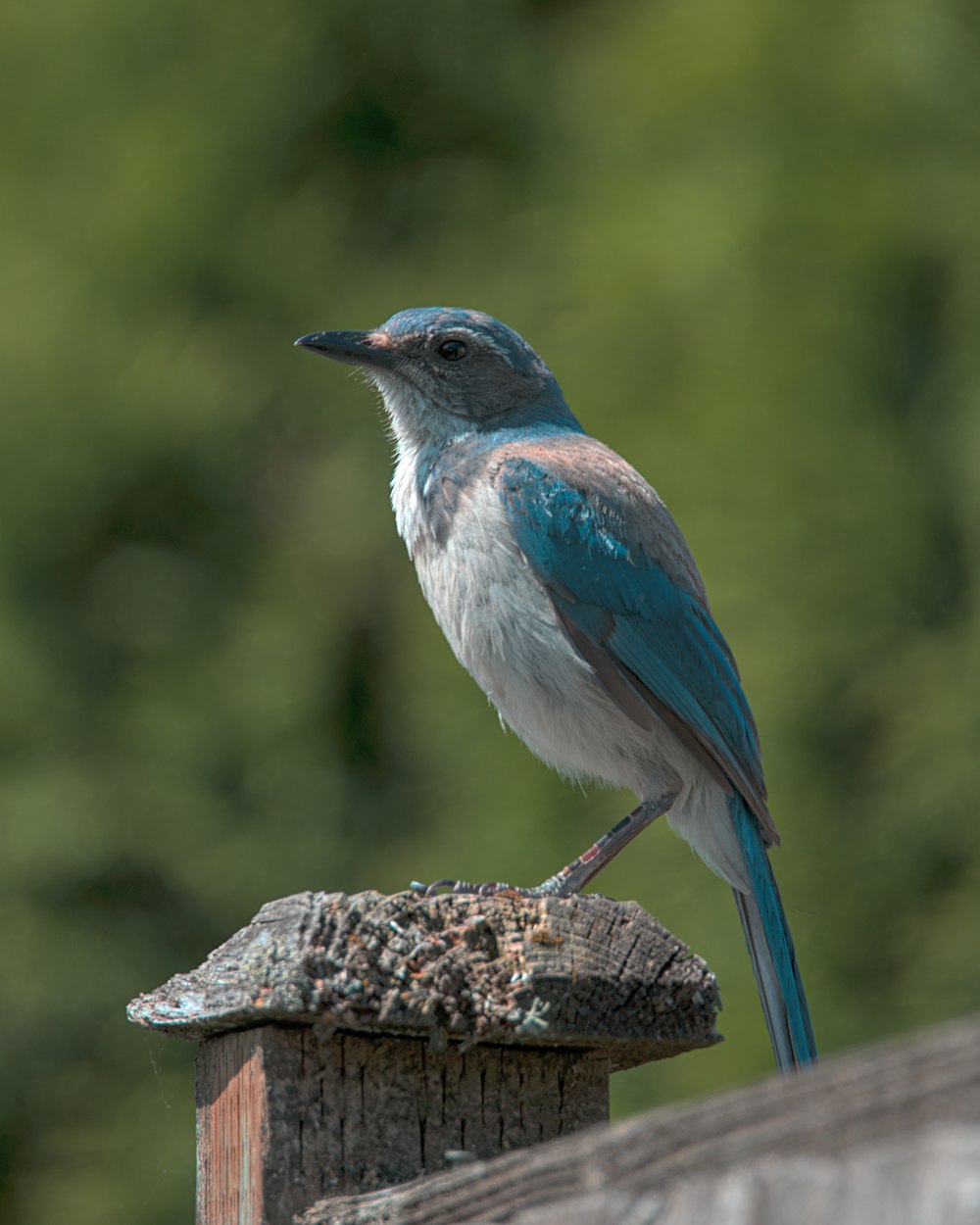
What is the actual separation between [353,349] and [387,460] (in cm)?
181

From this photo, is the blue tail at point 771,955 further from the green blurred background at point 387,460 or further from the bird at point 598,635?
the green blurred background at point 387,460

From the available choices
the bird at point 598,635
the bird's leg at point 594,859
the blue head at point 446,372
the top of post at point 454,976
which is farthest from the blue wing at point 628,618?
the top of post at point 454,976

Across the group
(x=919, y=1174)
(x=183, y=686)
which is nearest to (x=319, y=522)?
(x=183, y=686)

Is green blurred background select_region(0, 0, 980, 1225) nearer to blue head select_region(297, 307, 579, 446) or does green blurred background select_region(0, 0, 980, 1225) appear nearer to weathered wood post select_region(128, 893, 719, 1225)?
blue head select_region(297, 307, 579, 446)

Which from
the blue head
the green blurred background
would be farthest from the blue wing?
the green blurred background

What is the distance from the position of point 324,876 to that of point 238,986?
366 cm

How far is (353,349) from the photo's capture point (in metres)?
4.25

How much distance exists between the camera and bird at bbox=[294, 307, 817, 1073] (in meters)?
3.70

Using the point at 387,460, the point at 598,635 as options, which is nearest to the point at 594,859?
the point at 598,635

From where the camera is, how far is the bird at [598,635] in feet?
12.1

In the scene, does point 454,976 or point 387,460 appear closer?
point 454,976

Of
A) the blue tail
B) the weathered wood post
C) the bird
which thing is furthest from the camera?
the bird

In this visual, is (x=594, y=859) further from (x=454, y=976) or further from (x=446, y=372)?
(x=446, y=372)

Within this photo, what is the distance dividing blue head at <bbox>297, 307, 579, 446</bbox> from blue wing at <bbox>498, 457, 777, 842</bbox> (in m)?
0.40
